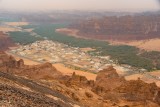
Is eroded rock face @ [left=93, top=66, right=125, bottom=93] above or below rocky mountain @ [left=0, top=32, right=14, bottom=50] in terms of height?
above

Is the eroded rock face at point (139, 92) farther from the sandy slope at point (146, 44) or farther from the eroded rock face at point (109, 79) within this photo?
the sandy slope at point (146, 44)

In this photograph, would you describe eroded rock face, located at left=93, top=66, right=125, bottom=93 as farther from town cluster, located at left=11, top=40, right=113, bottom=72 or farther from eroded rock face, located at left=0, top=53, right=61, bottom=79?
town cluster, located at left=11, top=40, right=113, bottom=72

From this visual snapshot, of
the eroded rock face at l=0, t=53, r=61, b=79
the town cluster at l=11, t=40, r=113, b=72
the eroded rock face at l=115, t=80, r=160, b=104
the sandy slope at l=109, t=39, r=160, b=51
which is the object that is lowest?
the sandy slope at l=109, t=39, r=160, b=51

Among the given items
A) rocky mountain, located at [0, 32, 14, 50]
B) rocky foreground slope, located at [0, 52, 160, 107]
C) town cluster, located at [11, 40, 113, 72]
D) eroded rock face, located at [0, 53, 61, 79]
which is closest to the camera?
rocky foreground slope, located at [0, 52, 160, 107]

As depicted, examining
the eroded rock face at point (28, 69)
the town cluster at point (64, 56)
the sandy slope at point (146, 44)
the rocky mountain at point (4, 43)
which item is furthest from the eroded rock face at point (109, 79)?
the sandy slope at point (146, 44)

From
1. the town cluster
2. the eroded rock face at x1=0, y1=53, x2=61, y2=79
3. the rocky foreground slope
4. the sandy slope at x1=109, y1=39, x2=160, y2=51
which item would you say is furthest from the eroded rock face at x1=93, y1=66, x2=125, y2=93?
the sandy slope at x1=109, y1=39, x2=160, y2=51

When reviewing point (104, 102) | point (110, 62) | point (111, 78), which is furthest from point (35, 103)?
point (110, 62)

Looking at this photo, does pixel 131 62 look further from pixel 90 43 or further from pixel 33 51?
pixel 90 43

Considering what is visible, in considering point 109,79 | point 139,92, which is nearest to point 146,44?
point 109,79
